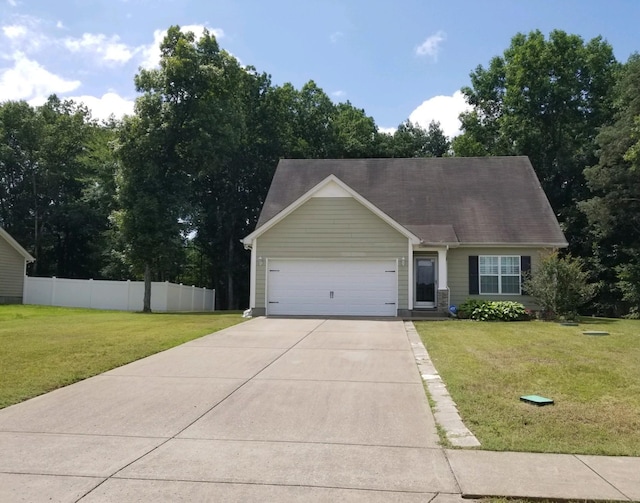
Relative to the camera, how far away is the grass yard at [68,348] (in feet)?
27.2

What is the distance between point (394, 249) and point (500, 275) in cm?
471

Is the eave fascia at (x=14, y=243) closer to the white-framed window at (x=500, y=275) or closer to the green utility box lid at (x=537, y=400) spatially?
the white-framed window at (x=500, y=275)

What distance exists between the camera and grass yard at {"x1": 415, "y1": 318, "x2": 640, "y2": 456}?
5.83 metres

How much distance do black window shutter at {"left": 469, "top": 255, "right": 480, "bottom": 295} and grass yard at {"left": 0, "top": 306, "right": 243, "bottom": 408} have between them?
9.83 metres

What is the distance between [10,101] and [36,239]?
10.2 metres

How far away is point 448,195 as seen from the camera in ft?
80.2

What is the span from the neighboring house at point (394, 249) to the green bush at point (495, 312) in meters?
1.05

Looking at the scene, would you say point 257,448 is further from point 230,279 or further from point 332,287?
point 230,279

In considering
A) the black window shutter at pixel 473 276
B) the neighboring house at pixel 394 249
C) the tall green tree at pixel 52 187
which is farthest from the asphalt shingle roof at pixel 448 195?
the tall green tree at pixel 52 187

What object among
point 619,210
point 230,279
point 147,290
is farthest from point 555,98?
point 147,290

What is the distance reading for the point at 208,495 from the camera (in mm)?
4375

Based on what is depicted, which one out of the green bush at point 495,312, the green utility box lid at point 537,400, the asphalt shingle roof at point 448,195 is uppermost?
the asphalt shingle roof at point 448,195

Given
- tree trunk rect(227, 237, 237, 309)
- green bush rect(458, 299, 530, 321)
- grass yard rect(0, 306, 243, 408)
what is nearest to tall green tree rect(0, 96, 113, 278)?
tree trunk rect(227, 237, 237, 309)

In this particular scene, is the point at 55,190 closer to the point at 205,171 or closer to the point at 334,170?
the point at 205,171
